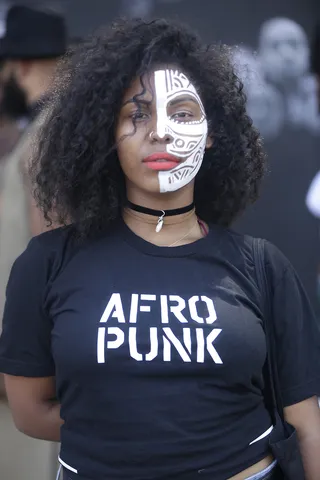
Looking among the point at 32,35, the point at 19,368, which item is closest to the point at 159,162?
the point at 19,368

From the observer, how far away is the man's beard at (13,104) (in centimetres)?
419

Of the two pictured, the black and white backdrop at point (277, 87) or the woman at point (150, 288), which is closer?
the woman at point (150, 288)

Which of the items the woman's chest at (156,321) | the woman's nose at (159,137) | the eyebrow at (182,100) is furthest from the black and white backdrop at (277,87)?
the woman's chest at (156,321)

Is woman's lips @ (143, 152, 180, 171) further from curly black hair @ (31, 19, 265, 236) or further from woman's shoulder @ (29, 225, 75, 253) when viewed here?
woman's shoulder @ (29, 225, 75, 253)

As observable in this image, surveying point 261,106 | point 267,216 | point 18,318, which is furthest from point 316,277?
point 18,318

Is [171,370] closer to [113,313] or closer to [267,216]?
[113,313]

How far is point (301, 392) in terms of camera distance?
216cm

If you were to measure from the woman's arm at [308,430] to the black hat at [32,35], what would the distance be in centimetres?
174

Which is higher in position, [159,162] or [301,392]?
[159,162]

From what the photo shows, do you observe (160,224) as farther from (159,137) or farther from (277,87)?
(277,87)

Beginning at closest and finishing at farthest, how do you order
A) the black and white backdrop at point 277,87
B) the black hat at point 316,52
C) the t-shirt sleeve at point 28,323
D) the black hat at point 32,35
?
the t-shirt sleeve at point 28,323, the black hat at point 32,35, the black hat at point 316,52, the black and white backdrop at point 277,87

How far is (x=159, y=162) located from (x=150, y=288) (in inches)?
12.7

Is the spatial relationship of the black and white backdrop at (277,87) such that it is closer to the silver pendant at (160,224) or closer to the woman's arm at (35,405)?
the silver pendant at (160,224)

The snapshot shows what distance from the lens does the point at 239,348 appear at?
204 centimetres
